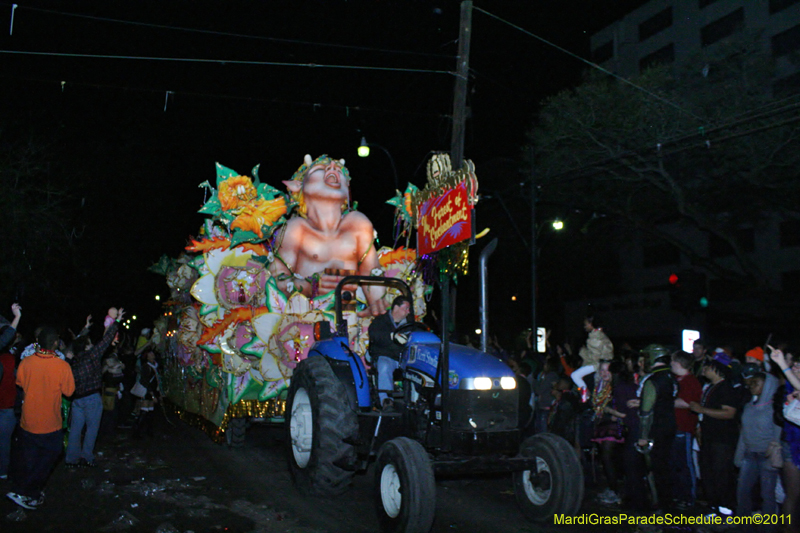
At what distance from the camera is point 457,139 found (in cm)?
763

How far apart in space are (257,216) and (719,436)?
6678mm

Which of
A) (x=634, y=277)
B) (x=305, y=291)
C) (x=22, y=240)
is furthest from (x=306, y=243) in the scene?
(x=634, y=277)

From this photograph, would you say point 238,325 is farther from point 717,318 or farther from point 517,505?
point 717,318

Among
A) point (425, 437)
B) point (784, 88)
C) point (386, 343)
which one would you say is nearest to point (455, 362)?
point (425, 437)

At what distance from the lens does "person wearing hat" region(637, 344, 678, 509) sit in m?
6.75

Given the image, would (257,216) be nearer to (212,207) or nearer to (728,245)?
(212,207)

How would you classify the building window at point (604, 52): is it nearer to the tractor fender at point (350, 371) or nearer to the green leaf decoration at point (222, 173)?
the green leaf decoration at point (222, 173)

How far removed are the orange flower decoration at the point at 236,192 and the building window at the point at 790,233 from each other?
2417cm

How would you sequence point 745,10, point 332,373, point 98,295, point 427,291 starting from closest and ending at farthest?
1. point 332,373
2. point 427,291
3. point 98,295
4. point 745,10

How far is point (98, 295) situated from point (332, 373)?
73.5 ft

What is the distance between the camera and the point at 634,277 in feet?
115

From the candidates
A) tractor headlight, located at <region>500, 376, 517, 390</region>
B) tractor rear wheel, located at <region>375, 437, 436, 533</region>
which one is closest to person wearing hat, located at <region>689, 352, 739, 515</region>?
tractor headlight, located at <region>500, 376, 517, 390</region>

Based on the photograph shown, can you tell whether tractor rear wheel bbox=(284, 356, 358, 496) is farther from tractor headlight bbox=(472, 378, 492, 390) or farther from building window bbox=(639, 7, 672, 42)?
building window bbox=(639, 7, 672, 42)

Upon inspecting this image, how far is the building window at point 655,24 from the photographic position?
3603cm
